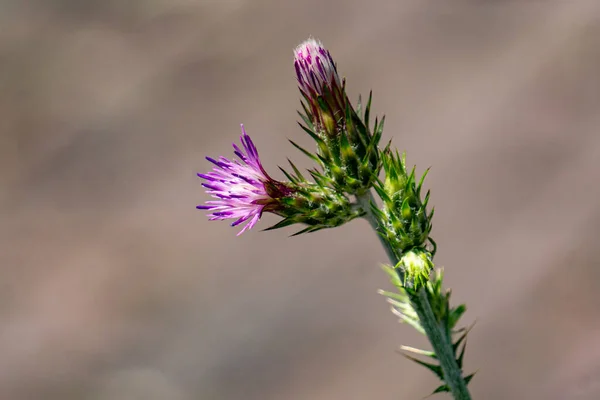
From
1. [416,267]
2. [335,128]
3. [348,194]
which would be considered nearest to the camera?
[416,267]

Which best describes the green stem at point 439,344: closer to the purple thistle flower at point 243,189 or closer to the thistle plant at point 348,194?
the thistle plant at point 348,194

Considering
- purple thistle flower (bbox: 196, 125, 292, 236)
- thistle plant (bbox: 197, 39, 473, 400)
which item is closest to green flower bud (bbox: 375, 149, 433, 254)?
thistle plant (bbox: 197, 39, 473, 400)

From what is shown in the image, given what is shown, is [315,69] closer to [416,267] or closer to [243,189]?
[243,189]

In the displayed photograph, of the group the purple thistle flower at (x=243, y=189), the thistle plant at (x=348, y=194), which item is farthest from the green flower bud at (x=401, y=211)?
the purple thistle flower at (x=243, y=189)

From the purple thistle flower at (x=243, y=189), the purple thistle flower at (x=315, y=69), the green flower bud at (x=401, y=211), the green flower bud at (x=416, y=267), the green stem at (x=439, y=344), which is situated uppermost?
the purple thistle flower at (x=315, y=69)

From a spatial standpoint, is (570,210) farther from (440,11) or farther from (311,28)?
(311,28)

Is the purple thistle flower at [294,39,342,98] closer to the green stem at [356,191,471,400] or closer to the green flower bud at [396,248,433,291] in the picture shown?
the green stem at [356,191,471,400]

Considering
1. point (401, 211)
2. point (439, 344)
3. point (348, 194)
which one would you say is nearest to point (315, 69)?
point (348, 194)
